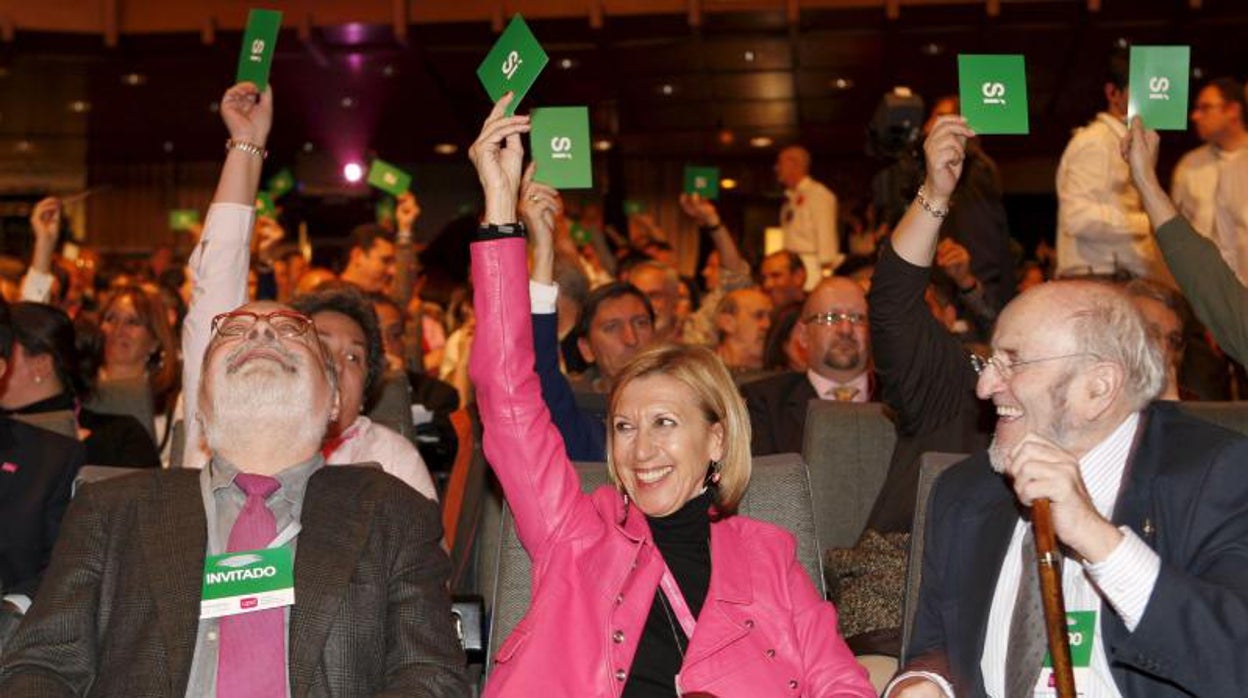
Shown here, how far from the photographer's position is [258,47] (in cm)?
447

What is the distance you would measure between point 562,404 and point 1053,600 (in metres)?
1.91

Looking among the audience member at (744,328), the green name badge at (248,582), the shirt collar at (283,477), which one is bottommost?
the green name badge at (248,582)

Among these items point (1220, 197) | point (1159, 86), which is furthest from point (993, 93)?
point (1220, 197)

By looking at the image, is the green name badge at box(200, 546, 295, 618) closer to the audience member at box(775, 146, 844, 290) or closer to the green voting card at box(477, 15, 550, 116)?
the green voting card at box(477, 15, 550, 116)

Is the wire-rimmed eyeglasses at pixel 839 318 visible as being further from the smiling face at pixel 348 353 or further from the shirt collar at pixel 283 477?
the shirt collar at pixel 283 477

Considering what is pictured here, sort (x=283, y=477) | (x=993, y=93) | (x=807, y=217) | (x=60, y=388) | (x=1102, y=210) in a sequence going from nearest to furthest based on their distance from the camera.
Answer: (x=283, y=477)
(x=993, y=93)
(x=60, y=388)
(x=1102, y=210)
(x=807, y=217)

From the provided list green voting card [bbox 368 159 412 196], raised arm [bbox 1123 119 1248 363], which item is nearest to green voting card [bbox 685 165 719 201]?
green voting card [bbox 368 159 412 196]

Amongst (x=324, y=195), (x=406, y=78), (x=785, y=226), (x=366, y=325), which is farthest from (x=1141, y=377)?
(x=324, y=195)

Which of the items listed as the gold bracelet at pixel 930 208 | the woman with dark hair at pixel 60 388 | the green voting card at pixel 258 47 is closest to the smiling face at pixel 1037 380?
the gold bracelet at pixel 930 208

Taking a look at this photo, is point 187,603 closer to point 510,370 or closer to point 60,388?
point 510,370

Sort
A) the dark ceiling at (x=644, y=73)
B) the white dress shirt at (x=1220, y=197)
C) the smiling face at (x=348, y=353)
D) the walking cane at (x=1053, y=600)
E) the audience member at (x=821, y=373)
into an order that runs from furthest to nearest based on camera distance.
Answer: the dark ceiling at (x=644, y=73) → the white dress shirt at (x=1220, y=197) → the audience member at (x=821, y=373) → the smiling face at (x=348, y=353) → the walking cane at (x=1053, y=600)

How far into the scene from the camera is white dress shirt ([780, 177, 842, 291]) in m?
11.0

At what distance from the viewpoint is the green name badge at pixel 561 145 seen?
169 inches

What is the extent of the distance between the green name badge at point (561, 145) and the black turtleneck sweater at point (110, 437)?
5.48 feet
